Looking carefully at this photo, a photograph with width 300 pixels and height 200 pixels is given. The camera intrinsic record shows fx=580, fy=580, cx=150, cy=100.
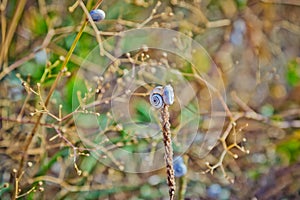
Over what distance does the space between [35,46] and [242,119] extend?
515 mm

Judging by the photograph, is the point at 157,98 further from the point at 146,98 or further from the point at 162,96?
the point at 146,98

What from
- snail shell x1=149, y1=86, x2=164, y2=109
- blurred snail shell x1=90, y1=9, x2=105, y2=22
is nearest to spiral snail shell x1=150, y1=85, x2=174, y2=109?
snail shell x1=149, y1=86, x2=164, y2=109

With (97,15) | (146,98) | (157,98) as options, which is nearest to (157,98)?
(157,98)

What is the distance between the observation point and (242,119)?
1.39 meters

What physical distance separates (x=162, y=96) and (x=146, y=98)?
44 cm

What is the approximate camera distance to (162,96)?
0.74m

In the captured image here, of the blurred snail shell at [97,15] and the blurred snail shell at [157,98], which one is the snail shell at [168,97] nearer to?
the blurred snail shell at [157,98]

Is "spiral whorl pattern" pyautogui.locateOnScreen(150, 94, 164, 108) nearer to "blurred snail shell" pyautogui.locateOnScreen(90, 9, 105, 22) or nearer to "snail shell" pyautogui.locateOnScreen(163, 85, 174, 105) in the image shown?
"snail shell" pyautogui.locateOnScreen(163, 85, 174, 105)

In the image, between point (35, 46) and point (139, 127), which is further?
point (35, 46)

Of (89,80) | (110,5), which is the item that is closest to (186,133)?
(89,80)

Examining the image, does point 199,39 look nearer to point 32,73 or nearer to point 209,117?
→ point 209,117

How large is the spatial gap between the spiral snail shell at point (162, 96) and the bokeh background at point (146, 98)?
24cm

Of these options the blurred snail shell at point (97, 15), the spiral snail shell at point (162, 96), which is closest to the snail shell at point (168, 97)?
the spiral snail shell at point (162, 96)

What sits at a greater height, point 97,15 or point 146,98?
point 97,15
